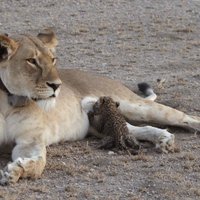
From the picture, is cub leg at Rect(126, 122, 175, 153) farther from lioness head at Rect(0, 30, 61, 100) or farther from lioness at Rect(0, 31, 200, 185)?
lioness head at Rect(0, 30, 61, 100)

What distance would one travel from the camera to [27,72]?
16.2 feet

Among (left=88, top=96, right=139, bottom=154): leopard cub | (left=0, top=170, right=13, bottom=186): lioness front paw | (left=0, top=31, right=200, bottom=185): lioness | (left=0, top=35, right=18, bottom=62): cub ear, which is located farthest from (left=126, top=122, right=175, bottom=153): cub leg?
(left=0, top=170, right=13, bottom=186): lioness front paw

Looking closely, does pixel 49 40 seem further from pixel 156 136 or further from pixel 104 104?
pixel 156 136

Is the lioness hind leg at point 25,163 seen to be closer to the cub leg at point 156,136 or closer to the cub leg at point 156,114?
the cub leg at point 156,136

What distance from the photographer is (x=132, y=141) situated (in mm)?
5395

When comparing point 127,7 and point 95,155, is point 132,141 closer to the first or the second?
point 95,155

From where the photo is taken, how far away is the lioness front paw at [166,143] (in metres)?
5.37

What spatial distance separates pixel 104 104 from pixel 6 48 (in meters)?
1.02

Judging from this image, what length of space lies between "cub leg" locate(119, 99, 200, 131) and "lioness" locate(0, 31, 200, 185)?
1cm

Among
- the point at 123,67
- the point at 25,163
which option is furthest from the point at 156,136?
the point at 123,67

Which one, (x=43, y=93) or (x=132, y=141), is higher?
(x=43, y=93)

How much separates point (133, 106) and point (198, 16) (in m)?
5.90

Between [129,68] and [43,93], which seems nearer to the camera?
[43,93]

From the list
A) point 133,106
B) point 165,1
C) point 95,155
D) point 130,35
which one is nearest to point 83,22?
point 130,35
